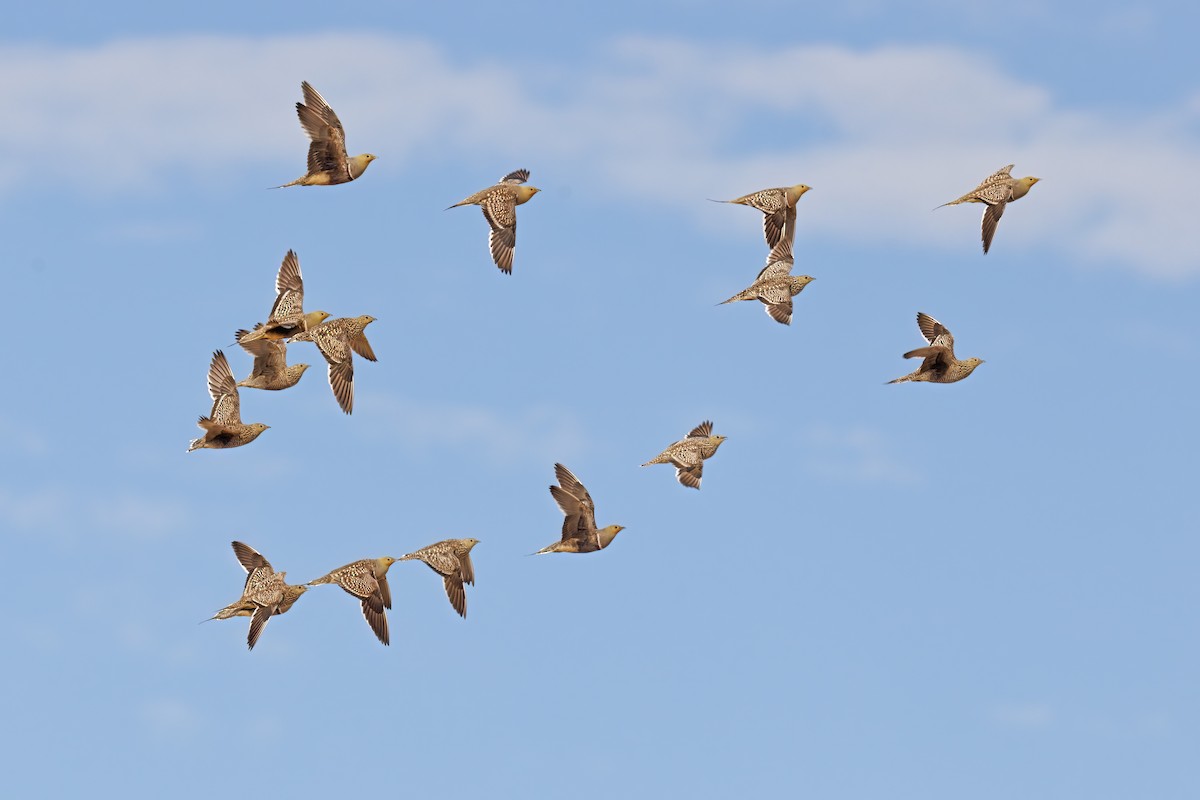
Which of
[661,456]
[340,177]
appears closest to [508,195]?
[340,177]

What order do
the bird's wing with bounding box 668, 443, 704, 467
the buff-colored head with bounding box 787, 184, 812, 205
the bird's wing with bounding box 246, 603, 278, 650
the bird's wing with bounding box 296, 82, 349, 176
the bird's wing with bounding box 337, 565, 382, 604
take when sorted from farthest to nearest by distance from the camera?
the buff-colored head with bounding box 787, 184, 812, 205
the bird's wing with bounding box 668, 443, 704, 467
the bird's wing with bounding box 296, 82, 349, 176
the bird's wing with bounding box 337, 565, 382, 604
the bird's wing with bounding box 246, 603, 278, 650

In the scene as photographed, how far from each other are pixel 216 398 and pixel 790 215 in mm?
12606

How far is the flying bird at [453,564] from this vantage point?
35.3m

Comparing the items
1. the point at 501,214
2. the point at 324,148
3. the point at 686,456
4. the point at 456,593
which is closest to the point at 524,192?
the point at 501,214

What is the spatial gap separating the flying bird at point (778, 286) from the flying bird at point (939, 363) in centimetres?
268

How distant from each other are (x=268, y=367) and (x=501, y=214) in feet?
18.0

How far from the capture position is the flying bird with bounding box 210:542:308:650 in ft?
103

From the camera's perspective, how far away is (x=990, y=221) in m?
36.2

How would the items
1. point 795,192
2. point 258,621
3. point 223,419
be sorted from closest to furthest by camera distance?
1. point 258,621
2. point 223,419
3. point 795,192

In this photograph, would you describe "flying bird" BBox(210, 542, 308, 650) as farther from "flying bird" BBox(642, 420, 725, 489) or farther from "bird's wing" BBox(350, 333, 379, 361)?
"flying bird" BBox(642, 420, 725, 489)

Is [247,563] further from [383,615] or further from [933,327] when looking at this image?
[933,327]

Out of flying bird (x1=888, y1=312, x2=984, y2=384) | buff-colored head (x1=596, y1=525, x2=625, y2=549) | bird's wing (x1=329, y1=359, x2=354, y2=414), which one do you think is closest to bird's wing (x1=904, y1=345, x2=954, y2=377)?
flying bird (x1=888, y1=312, x2=984, y2=384)

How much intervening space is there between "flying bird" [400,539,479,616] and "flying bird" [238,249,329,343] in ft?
16.4

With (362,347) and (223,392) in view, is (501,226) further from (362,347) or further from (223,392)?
(223,392)
